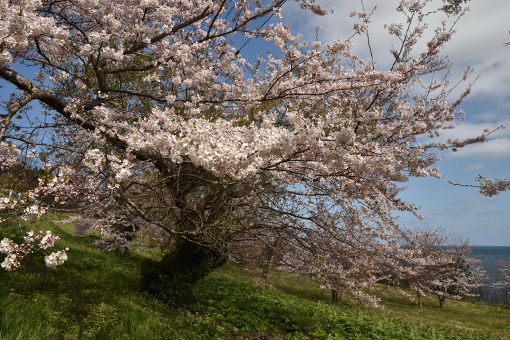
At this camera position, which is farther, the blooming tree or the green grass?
the blooming tree

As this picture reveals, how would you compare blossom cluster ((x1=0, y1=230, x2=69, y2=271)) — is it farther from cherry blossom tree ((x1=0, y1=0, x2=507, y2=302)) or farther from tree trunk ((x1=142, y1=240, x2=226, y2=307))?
tree trunk ((x1=142, y1=240, x2=226, y2=307))

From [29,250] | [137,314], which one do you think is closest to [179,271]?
[137,314]

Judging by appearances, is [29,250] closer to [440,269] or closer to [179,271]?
[179,271]

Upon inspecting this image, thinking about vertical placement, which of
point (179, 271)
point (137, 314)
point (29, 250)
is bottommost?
point (137, 314)

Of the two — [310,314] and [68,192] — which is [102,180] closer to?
[68,192]

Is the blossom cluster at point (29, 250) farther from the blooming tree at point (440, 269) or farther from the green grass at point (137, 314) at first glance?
the blooming tree at point (440, 269)

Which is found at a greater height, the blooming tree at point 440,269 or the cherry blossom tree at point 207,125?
the cherry blossom tree at point 207,125

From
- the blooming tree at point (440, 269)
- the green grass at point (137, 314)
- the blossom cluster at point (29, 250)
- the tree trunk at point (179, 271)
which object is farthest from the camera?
the blooming tree at point (440, 269)

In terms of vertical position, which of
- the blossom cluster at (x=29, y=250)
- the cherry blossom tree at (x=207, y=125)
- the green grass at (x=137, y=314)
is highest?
the cherry blossom tree at (x=207, y=125)

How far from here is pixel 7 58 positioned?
11.3ft

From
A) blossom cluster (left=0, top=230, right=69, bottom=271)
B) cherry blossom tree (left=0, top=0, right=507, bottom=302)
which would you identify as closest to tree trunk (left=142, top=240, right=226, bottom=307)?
cherry blossom tree (left=0, top=0, right=507, bottom=302)

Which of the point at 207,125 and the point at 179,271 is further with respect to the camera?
the point at 179,271

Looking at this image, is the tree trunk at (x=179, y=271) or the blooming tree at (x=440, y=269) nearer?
the tree trunk at (x=179, y=271)

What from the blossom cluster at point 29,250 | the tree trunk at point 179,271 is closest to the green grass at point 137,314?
the tree trunk at point 179,271
